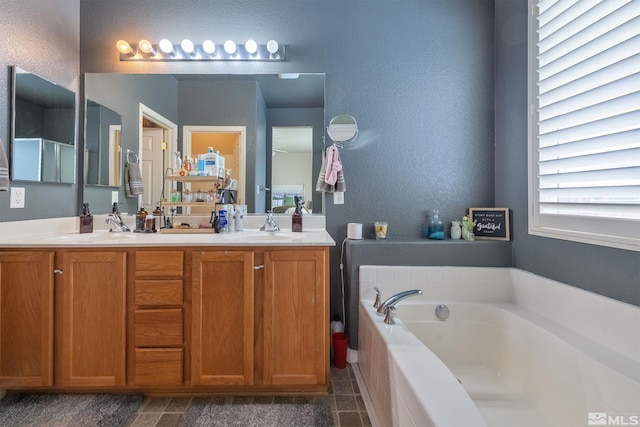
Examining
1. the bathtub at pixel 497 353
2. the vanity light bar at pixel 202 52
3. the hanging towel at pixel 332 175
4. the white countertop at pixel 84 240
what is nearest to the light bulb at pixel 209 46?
the vanity light bar at pixel 202 52

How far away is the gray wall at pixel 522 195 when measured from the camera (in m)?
1.31

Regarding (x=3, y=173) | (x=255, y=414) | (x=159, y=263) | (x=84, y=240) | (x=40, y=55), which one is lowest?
(x=255, y=414)

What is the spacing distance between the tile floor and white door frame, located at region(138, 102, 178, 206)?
1.34 meters

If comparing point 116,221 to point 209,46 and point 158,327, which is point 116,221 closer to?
point 158,327

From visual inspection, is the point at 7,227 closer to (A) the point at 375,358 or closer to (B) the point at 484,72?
(A) the point at 375,358

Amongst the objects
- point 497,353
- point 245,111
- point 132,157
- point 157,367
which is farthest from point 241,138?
point 497,353

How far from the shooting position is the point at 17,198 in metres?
1.73

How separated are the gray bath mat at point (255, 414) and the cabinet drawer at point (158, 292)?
0.58 meters

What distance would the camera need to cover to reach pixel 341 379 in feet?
6.11

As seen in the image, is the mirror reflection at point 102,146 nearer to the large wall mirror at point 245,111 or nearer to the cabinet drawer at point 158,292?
the large wall mirror at point 245,111

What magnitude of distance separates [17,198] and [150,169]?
0.73 meters

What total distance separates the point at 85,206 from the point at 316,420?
2032mm

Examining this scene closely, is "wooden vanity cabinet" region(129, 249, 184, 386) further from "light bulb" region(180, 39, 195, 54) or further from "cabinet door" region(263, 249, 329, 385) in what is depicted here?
"light bulb" region(180, 39, 195, 54)

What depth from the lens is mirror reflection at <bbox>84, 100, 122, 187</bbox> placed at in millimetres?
2176
